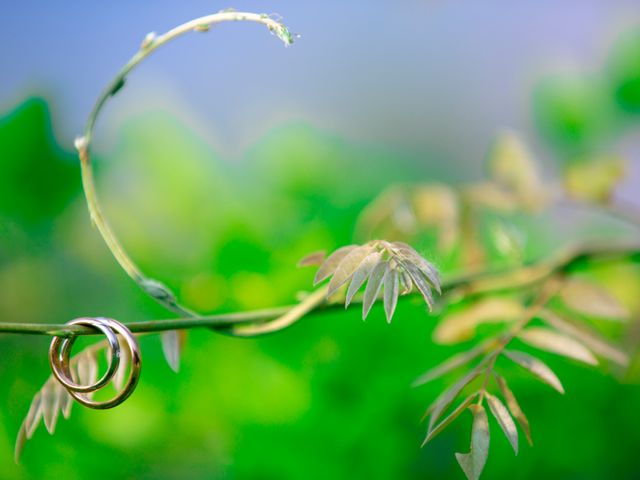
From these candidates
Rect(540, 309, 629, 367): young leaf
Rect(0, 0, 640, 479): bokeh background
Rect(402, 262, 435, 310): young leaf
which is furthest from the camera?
Rect(0, 0, 640, 479): bokeh background

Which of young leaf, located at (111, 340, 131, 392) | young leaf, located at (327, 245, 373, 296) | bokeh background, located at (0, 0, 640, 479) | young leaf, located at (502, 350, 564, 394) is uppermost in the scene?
young leaf, located at (327, 245, 373, 296)

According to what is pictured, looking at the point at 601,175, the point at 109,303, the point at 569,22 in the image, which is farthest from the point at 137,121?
the point at 569,22

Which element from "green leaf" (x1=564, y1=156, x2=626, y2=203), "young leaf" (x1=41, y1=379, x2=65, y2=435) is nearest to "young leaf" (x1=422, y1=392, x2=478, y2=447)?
"young leaf" (x1=41, y1=379, x2=65, y2=435)

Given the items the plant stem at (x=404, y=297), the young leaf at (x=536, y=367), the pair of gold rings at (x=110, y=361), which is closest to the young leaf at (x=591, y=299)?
the plant stem at (x=404, y=297)

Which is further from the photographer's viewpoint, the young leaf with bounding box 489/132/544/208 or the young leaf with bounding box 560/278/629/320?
the young leaf with bounding box 489/132/544/208

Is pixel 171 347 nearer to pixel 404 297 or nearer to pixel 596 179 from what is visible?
pixel 404 297

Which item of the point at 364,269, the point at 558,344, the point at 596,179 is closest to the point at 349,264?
the point at 364,269

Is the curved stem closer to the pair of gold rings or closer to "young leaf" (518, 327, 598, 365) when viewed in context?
the pair of gold rings

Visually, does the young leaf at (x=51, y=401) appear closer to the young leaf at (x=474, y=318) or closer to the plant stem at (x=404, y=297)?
the plant stem at (x=404, y=297)
